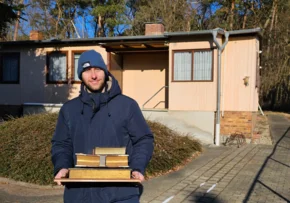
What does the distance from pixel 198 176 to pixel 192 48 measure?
682cm

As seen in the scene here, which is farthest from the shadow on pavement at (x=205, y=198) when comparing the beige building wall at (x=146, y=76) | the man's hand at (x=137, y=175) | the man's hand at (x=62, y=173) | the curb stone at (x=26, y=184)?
the beige building wall at (x=146, y=76)

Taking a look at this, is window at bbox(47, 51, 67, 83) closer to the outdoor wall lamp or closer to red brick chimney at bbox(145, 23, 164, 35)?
red brick chimney at bbox(145, 23, 164, 35)

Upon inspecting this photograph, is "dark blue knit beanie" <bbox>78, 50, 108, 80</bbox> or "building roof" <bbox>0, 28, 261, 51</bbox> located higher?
"building roof" <bbox>0, 28, 261, 51</bbox>

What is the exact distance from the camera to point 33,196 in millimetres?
6215

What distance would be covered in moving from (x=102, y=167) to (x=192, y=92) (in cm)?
1120

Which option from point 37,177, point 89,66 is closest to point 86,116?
point 89,66

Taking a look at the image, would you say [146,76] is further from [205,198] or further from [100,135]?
[100,135]

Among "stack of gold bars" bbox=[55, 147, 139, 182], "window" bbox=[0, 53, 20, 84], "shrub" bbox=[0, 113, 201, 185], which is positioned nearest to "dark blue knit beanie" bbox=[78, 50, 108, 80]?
"stack of gold bars" bbox=[55, 147, 139, 182]

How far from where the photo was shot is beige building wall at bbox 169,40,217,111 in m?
13.0

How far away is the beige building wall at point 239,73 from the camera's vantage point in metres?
12.6

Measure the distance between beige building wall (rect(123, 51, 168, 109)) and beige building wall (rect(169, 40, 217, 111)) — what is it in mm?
2311

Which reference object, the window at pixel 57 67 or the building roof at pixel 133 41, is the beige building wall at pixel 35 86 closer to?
the window at pixel 57 67

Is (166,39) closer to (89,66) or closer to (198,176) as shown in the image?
(198,176)

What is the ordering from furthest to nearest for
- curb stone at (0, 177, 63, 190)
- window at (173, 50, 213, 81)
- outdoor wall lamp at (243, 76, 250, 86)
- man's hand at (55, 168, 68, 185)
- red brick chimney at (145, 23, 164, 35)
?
red brick chimney at (145, 23, 164, 35)
window at (173, 50, 213, 81)
outdoor wall lamp at (243, 76, 250, 86)
curb stone at (0, 177, 63, 190)
man's hand at (55, 168, 68, 185)
